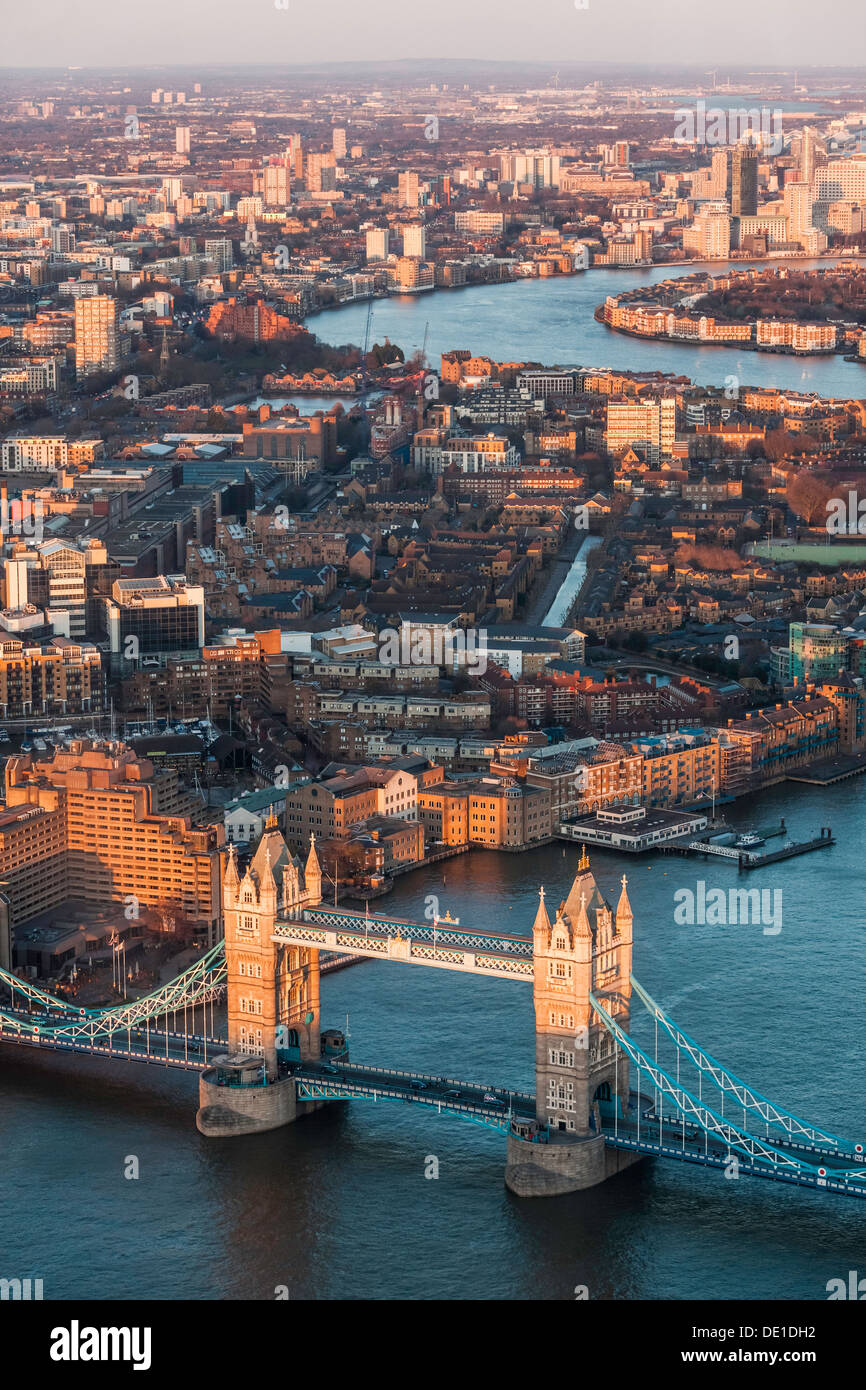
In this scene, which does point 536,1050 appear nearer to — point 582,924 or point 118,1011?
point 582,924

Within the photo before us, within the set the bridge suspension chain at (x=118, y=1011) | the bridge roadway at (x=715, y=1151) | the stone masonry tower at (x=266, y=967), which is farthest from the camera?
the bridge suspension chain at (x=118, y=1011)

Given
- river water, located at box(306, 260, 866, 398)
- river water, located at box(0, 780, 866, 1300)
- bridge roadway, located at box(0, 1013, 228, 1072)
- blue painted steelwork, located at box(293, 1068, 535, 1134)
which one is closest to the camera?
river water, located at box(0, 780, 866, 1300)

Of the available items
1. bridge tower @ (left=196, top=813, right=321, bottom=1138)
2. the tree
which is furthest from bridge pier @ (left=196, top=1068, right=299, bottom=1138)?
the tree

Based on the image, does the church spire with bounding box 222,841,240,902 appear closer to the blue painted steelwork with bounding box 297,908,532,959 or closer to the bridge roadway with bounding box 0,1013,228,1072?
the blue painted steelwork with bounding box 297,908,532,959

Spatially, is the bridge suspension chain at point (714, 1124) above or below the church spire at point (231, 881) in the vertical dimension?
below

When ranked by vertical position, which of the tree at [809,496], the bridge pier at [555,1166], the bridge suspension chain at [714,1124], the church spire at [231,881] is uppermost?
the church spire at [231,881]

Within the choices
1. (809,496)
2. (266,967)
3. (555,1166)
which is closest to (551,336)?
(809,496)

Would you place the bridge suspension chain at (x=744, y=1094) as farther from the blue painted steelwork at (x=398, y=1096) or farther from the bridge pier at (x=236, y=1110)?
the bridge pier at (x=236, y=1110)

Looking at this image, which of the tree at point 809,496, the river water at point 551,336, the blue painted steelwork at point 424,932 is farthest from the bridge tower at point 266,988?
the river water at point 551,336
